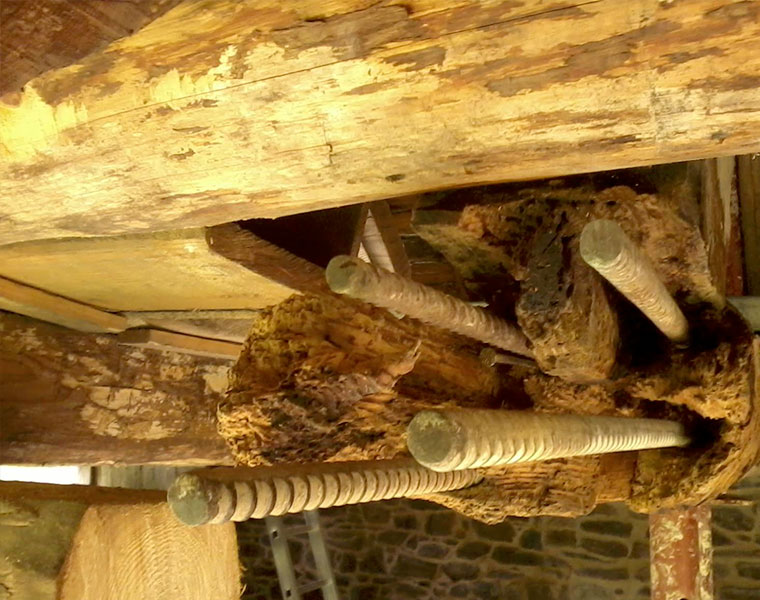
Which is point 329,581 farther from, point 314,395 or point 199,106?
point 199,106

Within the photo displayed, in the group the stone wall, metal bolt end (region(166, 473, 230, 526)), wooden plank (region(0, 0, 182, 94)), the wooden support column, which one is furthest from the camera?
the stone wall

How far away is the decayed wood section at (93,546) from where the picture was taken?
1301 mm

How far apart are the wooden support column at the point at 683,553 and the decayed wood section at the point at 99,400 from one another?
5.13 feet

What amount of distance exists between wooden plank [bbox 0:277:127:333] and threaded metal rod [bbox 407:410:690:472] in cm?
151

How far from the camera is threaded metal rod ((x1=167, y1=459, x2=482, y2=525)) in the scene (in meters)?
0.79

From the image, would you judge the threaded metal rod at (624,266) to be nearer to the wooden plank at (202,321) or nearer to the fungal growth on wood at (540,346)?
the fungal growth on wood at (540,346)

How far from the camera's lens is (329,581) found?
5.55m

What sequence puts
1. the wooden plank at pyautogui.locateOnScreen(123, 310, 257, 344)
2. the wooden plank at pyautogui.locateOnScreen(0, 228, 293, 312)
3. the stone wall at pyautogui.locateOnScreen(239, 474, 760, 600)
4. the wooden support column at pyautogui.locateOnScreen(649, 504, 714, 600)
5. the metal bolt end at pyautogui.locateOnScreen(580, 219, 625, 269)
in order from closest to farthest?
the metal bolt end at pyautogui.locateOnScreen(580, 219, 625, 269), the wooden plank at pyautogui.locateOnScreen(0, 228, 293, 312), the wooden support column at pyautogui.locateOnScreen(649, 504, 714, 600), the wooden plank at pyautogui.locateOnScreen(123, 310, 257, 344), the stone wall at pyautogui.locateOnScreen(239, 474, 760, 600)

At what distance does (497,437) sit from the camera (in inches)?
33.8

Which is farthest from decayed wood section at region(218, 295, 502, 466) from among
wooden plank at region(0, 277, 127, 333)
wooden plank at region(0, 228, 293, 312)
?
wooden plank at region(0, 277, 127, 333)

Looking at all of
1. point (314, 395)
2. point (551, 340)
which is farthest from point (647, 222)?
point (314, 395)

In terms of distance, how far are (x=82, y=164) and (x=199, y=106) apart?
0.83ft

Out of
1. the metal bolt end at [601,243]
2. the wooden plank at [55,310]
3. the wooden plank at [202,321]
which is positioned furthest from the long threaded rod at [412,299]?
the wooden plank at [55,310]

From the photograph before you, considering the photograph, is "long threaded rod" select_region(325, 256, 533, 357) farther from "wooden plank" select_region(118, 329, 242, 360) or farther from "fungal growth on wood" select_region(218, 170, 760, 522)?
"wooden plank" select_region(118, 329, 242, 360)
